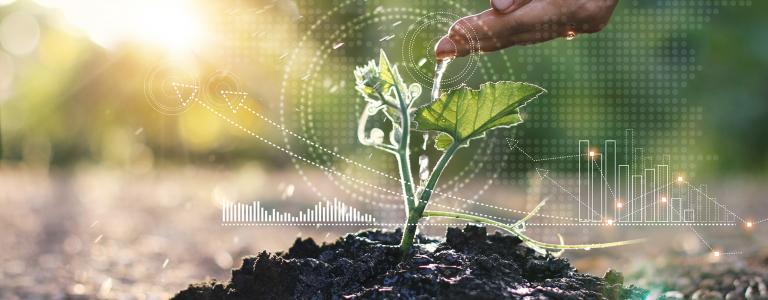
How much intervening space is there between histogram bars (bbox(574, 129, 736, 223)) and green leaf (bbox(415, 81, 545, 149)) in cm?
73

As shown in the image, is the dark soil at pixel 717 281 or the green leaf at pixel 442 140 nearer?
the green leaf at pixel 442 140

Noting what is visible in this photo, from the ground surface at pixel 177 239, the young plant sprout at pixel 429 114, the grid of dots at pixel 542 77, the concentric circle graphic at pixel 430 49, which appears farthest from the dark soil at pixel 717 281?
the grid of dots at pixel 542 77

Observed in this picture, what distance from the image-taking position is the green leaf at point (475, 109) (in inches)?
37.2

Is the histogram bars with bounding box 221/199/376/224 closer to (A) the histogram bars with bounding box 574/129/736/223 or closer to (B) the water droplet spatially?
(A) the histogram bars with bounding box 574/129/736/223

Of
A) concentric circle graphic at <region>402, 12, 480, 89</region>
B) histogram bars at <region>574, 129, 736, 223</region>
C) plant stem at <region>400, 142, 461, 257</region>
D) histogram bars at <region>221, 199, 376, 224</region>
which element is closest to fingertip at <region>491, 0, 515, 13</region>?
plant stem at <region>400, 142, 461, 257</region>

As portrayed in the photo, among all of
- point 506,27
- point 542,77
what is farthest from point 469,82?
point 506,27

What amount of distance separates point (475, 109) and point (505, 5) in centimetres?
17

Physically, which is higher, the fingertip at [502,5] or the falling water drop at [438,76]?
the fingertip at [502,5]

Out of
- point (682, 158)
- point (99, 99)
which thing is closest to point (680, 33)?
point (682, 158)

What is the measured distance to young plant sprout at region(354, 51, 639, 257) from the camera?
939 millimetres

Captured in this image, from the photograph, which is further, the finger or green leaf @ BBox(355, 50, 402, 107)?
the finger

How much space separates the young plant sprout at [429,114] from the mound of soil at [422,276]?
0.04 metres

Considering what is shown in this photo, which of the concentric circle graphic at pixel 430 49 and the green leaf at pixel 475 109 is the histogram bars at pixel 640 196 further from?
the green leaf at pixel 475 109

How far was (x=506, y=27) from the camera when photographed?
1034 millimetres
